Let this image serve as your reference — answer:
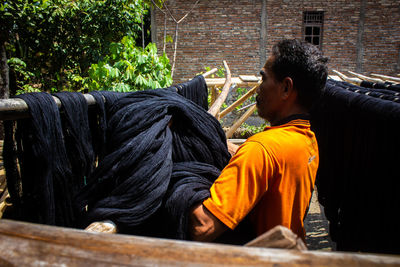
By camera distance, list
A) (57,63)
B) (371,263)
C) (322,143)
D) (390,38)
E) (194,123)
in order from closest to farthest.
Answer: (371,263)
(194,123)
(322,143)
(57,63)
(390,38)

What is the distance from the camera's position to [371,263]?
0.38m

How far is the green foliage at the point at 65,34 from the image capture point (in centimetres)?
614

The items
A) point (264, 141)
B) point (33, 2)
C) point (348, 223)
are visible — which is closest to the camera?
point (264, 141)

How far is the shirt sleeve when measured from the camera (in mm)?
980

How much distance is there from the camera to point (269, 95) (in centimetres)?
128

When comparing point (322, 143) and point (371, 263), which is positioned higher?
point (371, 263)

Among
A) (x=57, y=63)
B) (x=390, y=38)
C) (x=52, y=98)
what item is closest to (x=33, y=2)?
(x=57, y=63)

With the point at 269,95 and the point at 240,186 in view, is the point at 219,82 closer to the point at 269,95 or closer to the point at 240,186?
the point at 269,95

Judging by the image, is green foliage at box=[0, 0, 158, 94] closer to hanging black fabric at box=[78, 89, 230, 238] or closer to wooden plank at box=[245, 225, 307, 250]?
hanging black fabric at box=[78, 89, 230, 238]

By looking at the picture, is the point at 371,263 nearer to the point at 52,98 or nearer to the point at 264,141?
the point at 264,141

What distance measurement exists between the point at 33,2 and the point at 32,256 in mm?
7263

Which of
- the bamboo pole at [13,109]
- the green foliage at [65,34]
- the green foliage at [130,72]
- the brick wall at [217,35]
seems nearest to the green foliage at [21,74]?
the green foliage at [65,34]

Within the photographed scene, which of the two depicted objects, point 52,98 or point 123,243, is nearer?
point 123,243

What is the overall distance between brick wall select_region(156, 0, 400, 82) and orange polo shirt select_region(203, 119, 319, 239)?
884 cm
